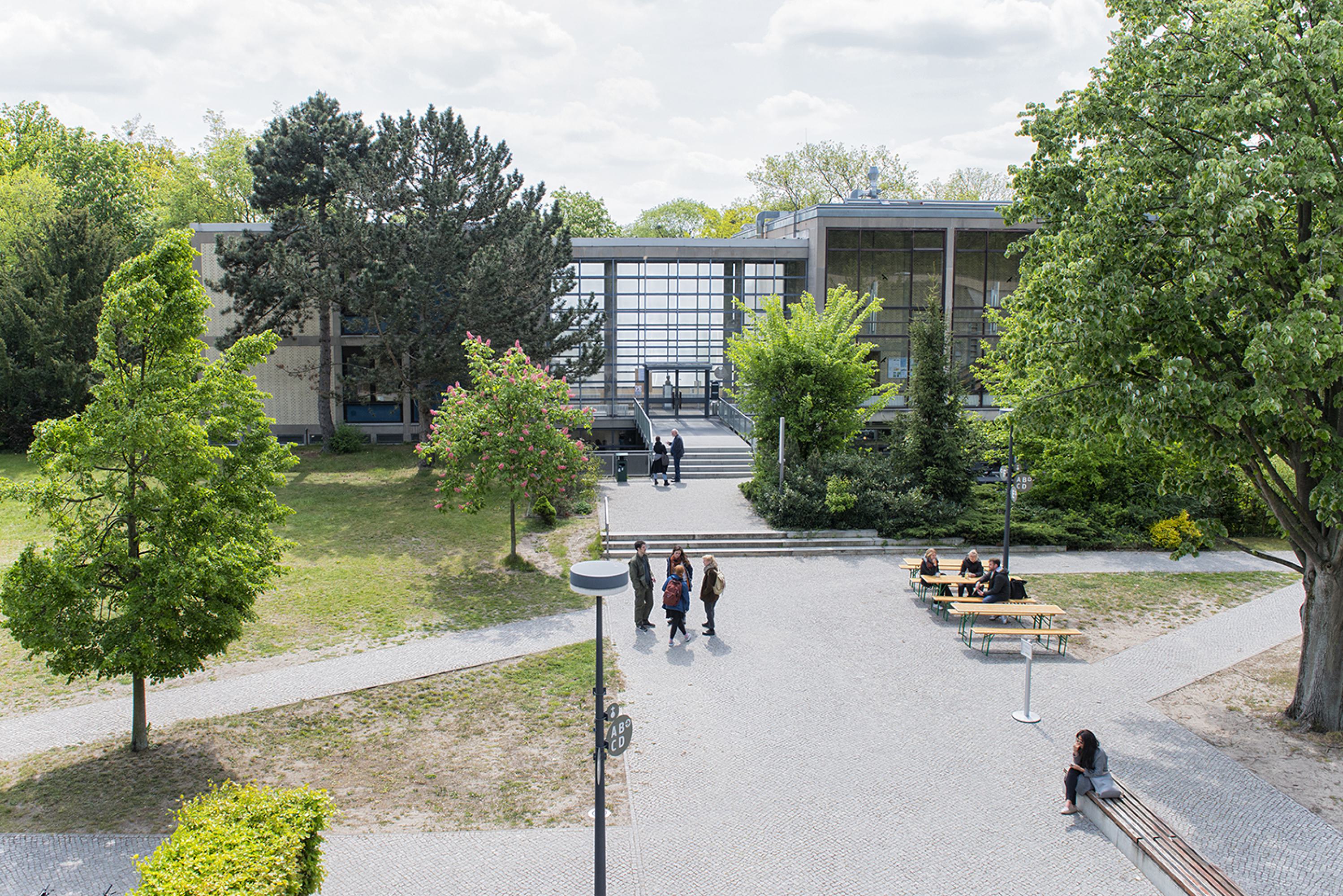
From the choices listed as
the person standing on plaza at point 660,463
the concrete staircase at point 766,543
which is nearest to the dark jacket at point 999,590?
the concrete staircase at point 766,543

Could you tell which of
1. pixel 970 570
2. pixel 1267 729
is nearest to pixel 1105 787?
pixel 1267 729

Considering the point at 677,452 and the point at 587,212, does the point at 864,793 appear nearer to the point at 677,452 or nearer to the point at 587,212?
the point at 677,452

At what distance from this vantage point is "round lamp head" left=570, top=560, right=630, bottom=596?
25.0 feet

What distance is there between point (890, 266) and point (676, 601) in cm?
2407

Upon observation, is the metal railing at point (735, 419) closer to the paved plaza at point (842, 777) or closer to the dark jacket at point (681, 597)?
the dark jacket at point (681, 597)

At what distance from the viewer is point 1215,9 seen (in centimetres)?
991

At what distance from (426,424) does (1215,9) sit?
23719 millimetres

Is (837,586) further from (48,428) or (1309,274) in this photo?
(48,428)

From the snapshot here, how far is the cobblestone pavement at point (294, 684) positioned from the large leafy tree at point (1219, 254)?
882cm

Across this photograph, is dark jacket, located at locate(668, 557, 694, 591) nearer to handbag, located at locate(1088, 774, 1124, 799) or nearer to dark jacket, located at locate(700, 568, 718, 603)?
dark jacket, located at locate(700, 568, 718, 603)

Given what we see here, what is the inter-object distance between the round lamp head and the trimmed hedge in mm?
2753

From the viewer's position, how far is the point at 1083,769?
8922 millimetres

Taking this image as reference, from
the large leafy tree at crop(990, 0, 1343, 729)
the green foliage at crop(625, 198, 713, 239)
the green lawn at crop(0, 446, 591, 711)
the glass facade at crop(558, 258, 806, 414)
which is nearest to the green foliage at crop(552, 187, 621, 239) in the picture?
the green foliage at crop(625, 198, 713, 239)

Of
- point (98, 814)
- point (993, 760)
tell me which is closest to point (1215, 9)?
point (993, 760)
